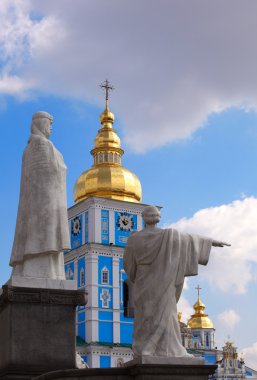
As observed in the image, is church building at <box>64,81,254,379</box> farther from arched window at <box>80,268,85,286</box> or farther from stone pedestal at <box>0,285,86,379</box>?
stone pedestal at <box>0,285,86,379</box>

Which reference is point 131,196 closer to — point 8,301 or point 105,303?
point 105,303

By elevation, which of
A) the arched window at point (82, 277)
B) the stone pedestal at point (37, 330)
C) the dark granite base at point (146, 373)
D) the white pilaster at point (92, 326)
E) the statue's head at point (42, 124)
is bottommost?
the dark granite base at point (146, 373)

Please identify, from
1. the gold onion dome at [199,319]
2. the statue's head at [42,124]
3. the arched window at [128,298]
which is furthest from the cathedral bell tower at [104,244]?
the arched window at [128,298]

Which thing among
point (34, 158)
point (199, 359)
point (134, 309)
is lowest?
point (199, 359)

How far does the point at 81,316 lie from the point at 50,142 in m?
44.1

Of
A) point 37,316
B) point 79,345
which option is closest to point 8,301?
point 37,316

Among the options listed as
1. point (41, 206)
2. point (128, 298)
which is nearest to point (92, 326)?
point (41, 206)

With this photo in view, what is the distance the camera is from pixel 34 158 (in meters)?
11.0

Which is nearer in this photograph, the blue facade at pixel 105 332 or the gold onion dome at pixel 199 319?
the blue facade at pixel 105 332

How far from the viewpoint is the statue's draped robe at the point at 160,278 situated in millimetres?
7523

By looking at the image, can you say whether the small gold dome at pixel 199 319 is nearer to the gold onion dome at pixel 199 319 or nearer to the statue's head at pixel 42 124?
the gold onion dome at pixel 199 319

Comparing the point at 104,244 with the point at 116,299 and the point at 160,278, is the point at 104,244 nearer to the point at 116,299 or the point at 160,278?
the point at 116,299

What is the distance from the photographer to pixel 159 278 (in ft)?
25.3

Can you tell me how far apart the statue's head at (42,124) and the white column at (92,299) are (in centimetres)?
4233
